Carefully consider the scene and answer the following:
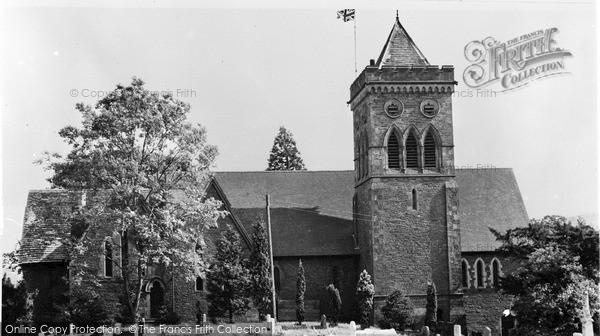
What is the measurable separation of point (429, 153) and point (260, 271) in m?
11.3

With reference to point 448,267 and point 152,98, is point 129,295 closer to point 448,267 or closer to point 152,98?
point 152,98

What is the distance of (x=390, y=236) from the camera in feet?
157

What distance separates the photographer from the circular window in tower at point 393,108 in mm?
48188

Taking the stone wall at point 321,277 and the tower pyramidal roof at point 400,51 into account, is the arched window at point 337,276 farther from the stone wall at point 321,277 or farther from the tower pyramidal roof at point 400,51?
the tower pyramidal roof at point 400,51

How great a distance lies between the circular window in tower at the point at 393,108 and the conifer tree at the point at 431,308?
935 centimetres

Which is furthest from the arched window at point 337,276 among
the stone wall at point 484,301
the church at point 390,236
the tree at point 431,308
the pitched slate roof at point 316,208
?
the stone wall at point 484,301

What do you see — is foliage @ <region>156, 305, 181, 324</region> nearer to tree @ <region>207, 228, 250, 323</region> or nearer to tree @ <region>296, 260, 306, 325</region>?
tree @ <region>207, 228, 250, 323</region>

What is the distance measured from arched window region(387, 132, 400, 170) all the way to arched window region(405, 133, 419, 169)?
52 centimetres

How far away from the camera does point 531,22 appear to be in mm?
34812

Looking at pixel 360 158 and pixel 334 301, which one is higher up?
pixel 360 158

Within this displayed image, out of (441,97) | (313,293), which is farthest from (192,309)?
(441,97)

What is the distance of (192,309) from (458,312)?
14113 millimetres

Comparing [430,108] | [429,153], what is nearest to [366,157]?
[429,153]

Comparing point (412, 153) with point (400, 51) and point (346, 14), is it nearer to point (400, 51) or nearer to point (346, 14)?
point (400, 51)
